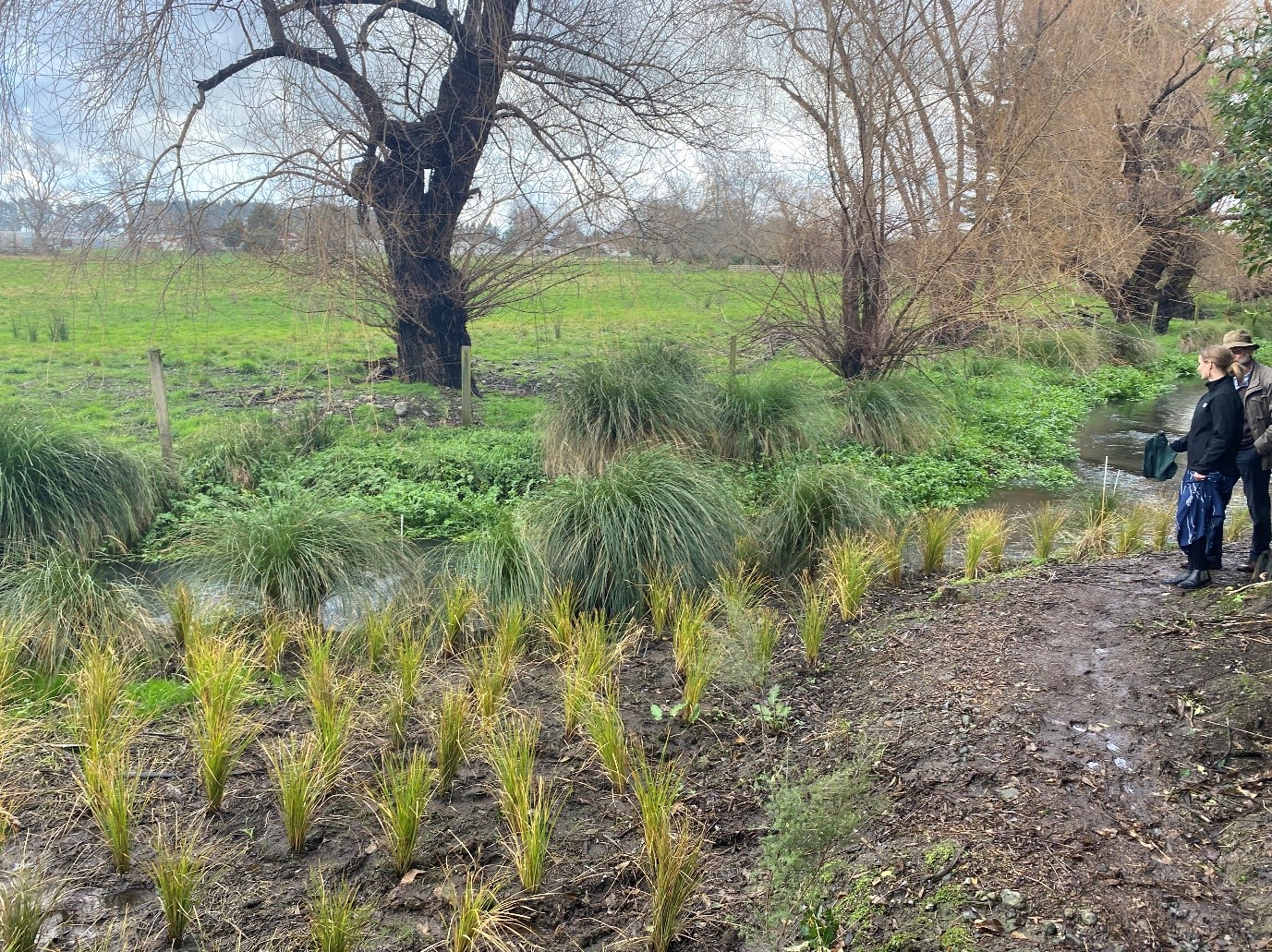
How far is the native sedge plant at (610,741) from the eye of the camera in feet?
11.4

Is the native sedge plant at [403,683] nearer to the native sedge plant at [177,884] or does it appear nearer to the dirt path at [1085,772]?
the native sedge plant at [177,884]

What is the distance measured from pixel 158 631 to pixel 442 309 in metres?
7.77

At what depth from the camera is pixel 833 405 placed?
10.5m

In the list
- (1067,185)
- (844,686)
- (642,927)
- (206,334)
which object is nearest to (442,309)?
(206,334)

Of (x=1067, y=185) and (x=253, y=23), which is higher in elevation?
(x=253, y=23)

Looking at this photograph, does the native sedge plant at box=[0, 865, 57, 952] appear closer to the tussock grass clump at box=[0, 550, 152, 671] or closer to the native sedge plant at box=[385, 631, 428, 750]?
the native sedge plant at box=[385, 631, 428, 750]

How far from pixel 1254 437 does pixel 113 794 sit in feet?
19.2

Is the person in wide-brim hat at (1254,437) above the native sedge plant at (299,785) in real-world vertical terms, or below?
above

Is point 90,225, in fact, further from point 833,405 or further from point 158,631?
point 833,405

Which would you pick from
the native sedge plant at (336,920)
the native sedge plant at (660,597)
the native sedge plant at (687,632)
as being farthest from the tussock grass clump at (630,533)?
the native sedge plant at (336,920)

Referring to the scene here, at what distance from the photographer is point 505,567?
558 centimetres

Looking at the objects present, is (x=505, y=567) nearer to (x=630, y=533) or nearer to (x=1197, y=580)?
(x=630, y=533)

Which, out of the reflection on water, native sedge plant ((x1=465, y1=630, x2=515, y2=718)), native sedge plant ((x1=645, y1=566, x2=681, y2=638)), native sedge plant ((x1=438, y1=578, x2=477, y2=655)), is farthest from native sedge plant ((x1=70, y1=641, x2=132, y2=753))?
the reflection on water

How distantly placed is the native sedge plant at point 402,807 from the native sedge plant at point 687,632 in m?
1.55
